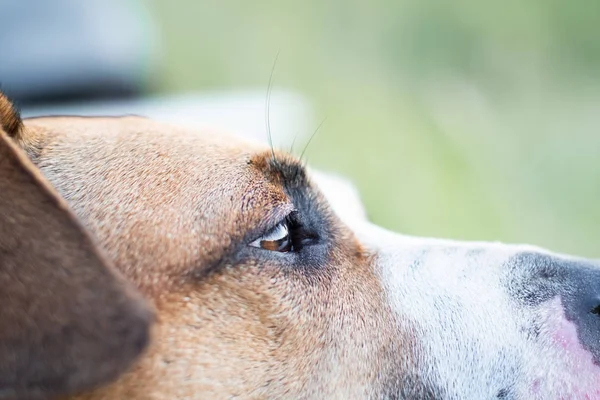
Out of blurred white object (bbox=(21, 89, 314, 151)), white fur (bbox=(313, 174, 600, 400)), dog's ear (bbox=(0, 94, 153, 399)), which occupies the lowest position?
white fur (bbox=(313, 174, 600, 400))

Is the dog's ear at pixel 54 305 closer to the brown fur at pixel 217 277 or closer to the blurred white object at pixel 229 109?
the brown fur at pixel 217 277

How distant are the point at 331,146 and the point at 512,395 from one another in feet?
9.98

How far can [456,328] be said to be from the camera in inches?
77.1

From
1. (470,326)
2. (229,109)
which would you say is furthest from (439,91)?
(470,326)

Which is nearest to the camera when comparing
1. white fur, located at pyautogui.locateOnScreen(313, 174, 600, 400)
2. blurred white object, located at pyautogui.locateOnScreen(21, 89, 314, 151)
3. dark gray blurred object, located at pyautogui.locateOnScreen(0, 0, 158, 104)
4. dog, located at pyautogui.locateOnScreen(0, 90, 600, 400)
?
dog, located at pyautogui.locateOnScreen(0, 90, 600, 400)

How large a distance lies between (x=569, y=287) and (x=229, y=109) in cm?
300

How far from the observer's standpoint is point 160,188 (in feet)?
5.91

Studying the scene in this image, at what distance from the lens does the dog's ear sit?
125 centimetres

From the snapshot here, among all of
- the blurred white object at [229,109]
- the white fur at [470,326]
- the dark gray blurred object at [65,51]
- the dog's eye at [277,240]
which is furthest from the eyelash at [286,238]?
the dark gray blurred object at [65,51]

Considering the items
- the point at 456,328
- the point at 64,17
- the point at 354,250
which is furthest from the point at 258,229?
the point at 64,17

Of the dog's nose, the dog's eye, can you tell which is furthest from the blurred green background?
the dog's eye

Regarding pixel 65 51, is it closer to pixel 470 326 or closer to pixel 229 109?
pixel 229 109

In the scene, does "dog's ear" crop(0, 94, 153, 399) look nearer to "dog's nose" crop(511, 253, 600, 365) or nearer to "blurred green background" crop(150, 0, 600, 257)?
"dog's nose" crop(511, 253, 600, 365)

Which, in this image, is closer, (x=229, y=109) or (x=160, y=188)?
(x=160, y=188)
